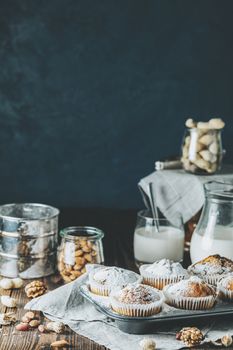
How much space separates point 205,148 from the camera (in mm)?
2777

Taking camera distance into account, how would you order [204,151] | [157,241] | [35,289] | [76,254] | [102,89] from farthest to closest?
[102,89], [204,151], [157,241], [76,254], [35,289]

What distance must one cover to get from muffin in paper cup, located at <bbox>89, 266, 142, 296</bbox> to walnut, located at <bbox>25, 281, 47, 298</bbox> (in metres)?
0.23

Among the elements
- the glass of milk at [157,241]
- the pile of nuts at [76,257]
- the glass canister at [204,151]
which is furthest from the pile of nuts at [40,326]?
the glass canister at [204,151]

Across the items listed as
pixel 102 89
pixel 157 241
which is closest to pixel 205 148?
pixel 157 241

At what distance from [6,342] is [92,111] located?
1460mm

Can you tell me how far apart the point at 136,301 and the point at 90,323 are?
179 millimetres

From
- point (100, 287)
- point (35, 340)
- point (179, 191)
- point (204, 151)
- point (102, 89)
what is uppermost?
point (102, 89)

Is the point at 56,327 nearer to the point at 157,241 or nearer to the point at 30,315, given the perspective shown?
the point at 30,315

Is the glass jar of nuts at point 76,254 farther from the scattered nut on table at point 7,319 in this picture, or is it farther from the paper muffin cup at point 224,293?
the paper muffin cup at point 224,293

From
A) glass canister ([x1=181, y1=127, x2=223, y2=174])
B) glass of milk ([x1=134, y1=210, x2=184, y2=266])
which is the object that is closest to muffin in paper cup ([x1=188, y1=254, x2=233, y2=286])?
glass of milk ([x1=134, y1=210, x2=184, y2=266])

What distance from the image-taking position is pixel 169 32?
10.4 feet

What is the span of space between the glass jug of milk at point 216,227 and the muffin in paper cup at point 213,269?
19cm

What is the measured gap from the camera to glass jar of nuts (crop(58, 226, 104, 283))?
2.40 m

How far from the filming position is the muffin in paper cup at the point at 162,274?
2121mm
